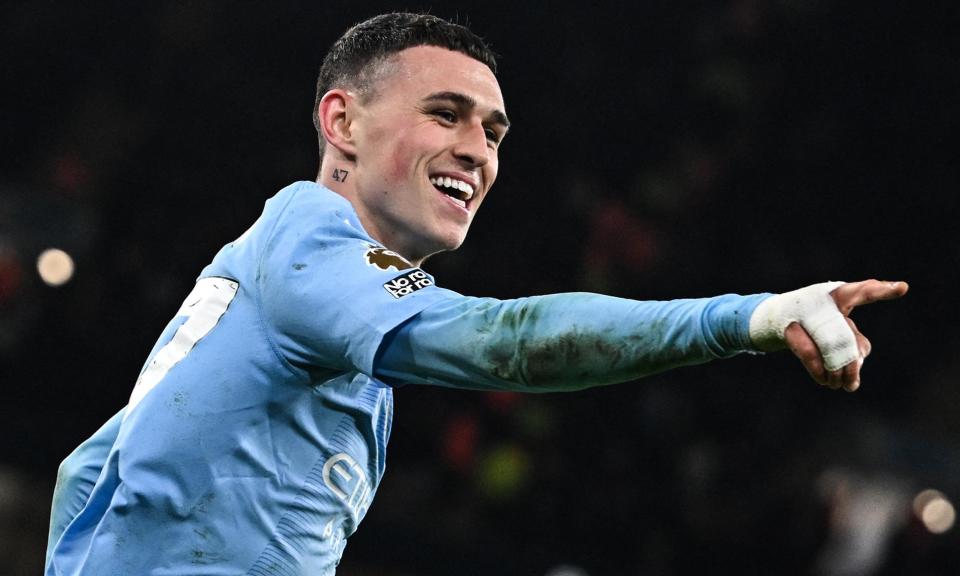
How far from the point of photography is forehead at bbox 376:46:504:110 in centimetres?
307

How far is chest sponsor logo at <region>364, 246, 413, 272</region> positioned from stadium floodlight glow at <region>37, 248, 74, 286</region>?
625 centimetres

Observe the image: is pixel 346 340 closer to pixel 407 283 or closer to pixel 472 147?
pixel 407 283

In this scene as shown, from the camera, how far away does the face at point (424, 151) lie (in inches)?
118

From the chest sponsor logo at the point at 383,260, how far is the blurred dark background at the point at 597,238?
18.1 feet

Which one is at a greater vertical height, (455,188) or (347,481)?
(455,188)

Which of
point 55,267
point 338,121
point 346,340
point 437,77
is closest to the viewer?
point 346,340

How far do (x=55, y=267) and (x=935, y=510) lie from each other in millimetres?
6440

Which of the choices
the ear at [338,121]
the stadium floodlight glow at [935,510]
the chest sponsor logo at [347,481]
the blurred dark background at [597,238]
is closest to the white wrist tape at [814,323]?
the chest sponsor logo at [347,481]

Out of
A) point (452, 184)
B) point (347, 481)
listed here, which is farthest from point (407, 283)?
point (452, 184)

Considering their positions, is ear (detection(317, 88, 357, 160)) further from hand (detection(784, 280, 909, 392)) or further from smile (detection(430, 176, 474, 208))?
hand (detection(784, 280, 909, 392))

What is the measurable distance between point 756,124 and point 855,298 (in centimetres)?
842

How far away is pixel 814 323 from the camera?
1.92 meters

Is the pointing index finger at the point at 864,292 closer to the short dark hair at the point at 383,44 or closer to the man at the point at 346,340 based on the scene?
the man at the point at 346,340

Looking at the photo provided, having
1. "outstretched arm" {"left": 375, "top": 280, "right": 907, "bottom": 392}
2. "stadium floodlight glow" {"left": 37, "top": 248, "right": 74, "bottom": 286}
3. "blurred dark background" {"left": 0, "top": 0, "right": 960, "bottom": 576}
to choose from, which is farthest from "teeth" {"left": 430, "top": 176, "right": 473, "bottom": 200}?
"stadium floodlight glow" {"left": 37, "top": 248, "right": 74, "bottom": 286}
